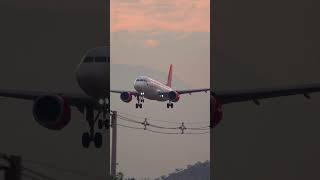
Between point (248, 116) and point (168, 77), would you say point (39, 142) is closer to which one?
point (168, 77)

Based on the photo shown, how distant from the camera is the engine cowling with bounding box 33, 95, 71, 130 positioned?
37156 millimetres

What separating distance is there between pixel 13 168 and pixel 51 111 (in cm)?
975

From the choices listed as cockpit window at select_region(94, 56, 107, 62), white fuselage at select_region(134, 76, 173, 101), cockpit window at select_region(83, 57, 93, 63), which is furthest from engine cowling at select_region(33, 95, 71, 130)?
white fuselage at select_region(134, 76, 173, 101)

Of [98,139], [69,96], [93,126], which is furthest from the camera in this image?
[98,139]

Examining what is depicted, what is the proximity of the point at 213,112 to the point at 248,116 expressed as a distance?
43.8 meters

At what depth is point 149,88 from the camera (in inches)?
3066

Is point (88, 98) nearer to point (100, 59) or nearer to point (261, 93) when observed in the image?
point (100, 59)

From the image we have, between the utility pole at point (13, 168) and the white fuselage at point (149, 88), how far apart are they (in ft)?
159

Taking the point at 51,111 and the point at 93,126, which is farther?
the point at 93,126

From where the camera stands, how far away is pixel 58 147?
330 ft

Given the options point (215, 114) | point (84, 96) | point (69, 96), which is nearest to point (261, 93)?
point (215, 114)

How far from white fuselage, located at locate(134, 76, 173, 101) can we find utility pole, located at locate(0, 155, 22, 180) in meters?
48.5

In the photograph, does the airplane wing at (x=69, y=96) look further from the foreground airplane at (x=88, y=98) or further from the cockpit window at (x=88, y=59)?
the cockpit window at (x=88, y=59)

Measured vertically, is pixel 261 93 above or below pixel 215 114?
above
